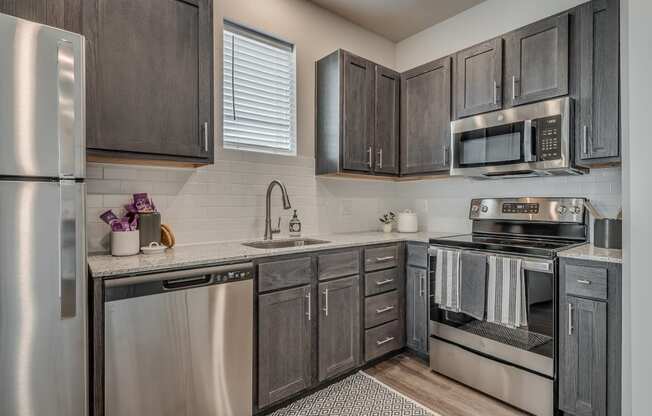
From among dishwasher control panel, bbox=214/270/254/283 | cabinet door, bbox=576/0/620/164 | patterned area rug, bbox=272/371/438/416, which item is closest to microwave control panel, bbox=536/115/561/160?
cabinet door, bbox=576/0/620/164

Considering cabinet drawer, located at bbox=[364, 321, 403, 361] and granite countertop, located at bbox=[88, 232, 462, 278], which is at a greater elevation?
granite countertop, located at bbox=[88, 232, 462, 278]

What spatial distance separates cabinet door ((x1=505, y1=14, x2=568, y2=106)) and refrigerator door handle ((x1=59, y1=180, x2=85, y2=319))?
265cm

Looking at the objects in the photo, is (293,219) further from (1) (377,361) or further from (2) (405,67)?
(2) (405,67)

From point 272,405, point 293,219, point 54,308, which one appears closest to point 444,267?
point 293,219

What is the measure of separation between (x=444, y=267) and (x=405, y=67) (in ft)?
7.18

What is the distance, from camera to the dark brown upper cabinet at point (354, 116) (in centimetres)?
280

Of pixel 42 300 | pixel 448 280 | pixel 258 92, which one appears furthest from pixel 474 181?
pixel 42 300

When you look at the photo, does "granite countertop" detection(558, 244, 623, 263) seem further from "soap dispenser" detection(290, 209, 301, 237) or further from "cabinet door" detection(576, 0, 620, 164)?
"soap dispenser" detection(290, 209, 301, 237)

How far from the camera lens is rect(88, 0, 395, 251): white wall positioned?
212 cm

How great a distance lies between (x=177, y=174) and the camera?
229 centimetres

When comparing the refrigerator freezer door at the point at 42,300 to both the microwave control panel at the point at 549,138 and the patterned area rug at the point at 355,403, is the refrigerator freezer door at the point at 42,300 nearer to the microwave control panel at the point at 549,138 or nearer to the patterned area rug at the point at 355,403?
the patterned area rug at the point at 355,403

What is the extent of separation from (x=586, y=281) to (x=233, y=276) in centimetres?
184

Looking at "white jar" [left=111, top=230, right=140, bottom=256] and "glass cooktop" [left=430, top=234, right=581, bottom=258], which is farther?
"glass cooktop" [left=430, top=234, right=581, bottom=258]

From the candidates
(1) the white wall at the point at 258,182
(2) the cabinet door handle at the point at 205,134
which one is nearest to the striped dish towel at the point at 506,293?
(1) the white wall at the point at 258,182
